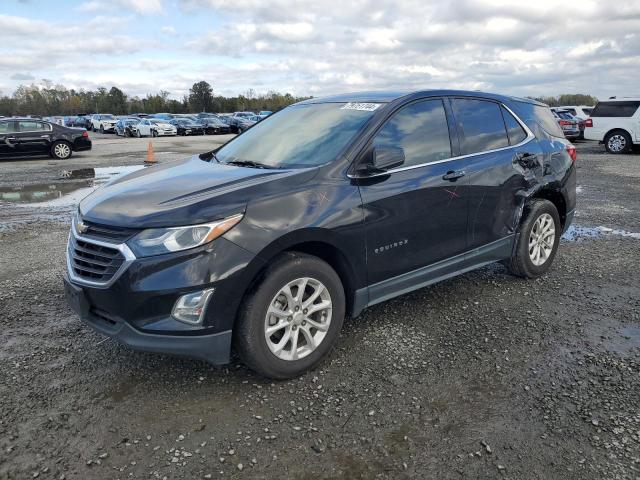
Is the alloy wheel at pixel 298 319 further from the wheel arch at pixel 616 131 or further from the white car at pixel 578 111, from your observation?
the white car at pixel 578 111

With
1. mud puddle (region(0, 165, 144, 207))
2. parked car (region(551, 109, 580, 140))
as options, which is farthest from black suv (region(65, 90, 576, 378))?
parked car (region(551, 109, 580, 140))

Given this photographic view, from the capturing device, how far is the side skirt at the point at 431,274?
3715 mm

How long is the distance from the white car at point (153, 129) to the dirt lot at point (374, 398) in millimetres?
32872

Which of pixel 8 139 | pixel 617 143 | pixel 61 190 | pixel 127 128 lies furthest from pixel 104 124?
pixel 617 143

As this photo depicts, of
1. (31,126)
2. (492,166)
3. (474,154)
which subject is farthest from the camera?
(31,126)

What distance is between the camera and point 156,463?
264cm

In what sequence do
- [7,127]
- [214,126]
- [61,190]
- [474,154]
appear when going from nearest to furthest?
[474,154], [61,190], [7,127], [214,126]

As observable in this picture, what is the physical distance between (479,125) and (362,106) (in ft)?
3.86

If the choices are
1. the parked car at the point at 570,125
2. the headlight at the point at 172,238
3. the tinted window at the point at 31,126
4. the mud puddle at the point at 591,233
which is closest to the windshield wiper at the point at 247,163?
the headlight at the point at 172,238

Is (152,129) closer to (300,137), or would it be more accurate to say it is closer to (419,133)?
(300,137)

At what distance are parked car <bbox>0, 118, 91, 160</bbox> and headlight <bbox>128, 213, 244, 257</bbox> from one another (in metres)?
17.1

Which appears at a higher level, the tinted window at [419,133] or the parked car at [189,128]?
the tinted window at [419,133]

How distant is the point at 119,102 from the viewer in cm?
10119

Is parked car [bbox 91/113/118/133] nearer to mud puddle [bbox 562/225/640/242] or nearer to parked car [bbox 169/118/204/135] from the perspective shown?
parked car [bbox 169/118/204/135]
